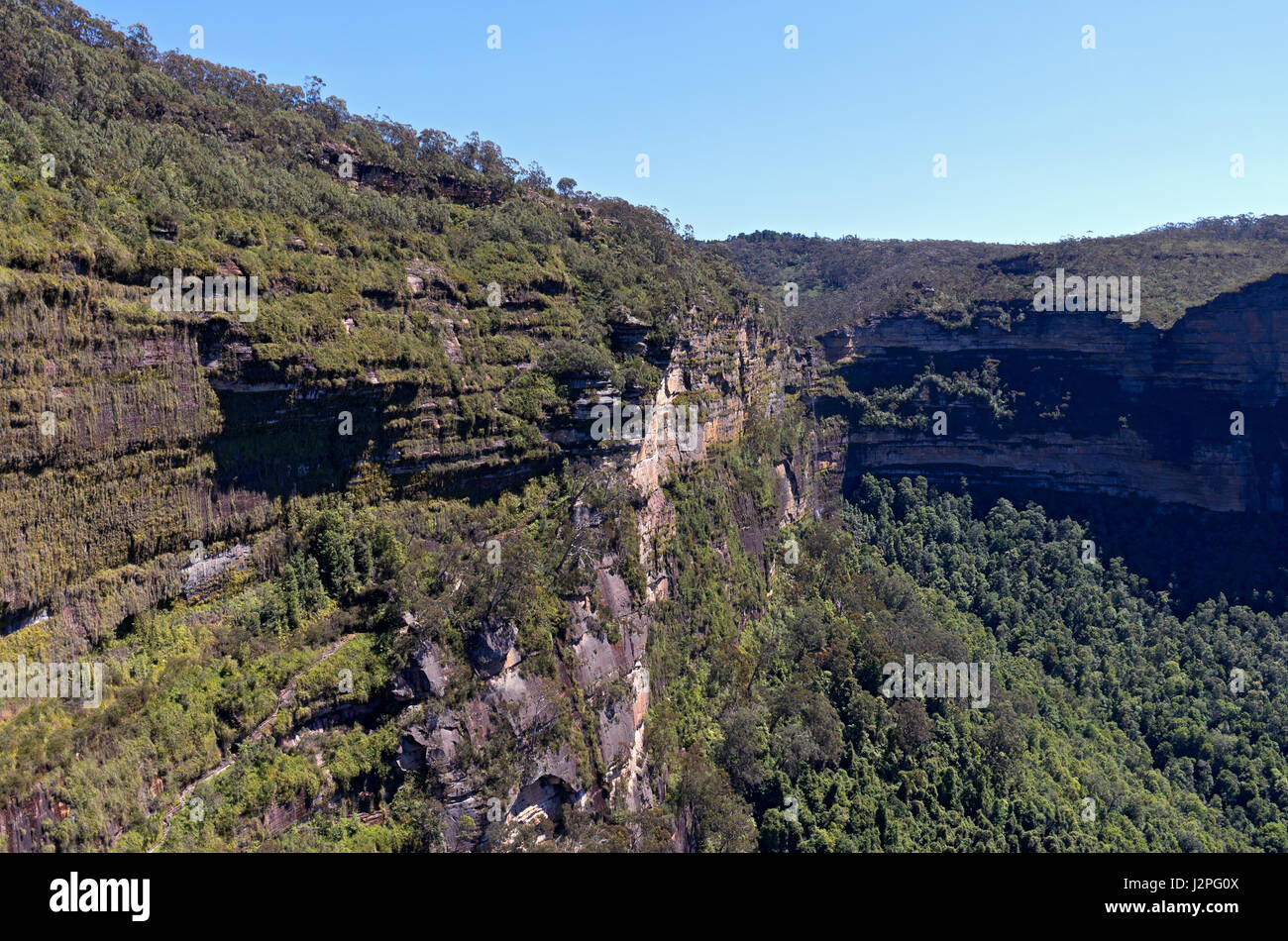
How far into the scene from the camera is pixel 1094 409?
76125 millimetres

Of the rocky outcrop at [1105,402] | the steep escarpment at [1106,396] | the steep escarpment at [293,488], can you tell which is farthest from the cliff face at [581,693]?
the rocky outcrop at [1105,402]

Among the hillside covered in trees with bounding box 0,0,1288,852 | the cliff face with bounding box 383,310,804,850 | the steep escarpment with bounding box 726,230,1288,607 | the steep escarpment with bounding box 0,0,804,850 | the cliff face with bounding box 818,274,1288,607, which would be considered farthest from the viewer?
the cliff face with bounding box 818,274,1288,607

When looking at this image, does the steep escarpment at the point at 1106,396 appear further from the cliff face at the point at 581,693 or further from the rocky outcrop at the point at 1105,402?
the cliff face at the point at 581,693

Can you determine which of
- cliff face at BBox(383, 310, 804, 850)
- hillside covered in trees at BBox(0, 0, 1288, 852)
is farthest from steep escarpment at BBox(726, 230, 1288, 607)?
cliff face at BBox(383, 310, 804, 850)

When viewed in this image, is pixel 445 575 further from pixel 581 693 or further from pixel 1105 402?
pixel 1105 402

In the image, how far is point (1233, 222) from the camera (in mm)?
103125

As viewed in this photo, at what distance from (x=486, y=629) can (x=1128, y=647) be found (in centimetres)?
5386

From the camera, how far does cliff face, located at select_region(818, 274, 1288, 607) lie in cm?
7012

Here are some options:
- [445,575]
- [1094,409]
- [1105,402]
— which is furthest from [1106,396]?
[445,575]

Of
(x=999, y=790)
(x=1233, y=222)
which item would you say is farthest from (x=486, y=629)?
(x=1233, y=222)

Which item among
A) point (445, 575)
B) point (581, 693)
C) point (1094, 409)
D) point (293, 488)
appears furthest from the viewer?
point (1094, 409)

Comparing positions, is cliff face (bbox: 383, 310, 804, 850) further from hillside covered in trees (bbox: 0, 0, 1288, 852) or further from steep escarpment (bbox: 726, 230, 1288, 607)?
steep escarpment (bbox: 726, 230, 1288, 607)

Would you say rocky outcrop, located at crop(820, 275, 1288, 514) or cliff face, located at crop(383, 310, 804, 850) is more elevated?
rocky outcrop, located at crop(820, 275, 1288, 514)
